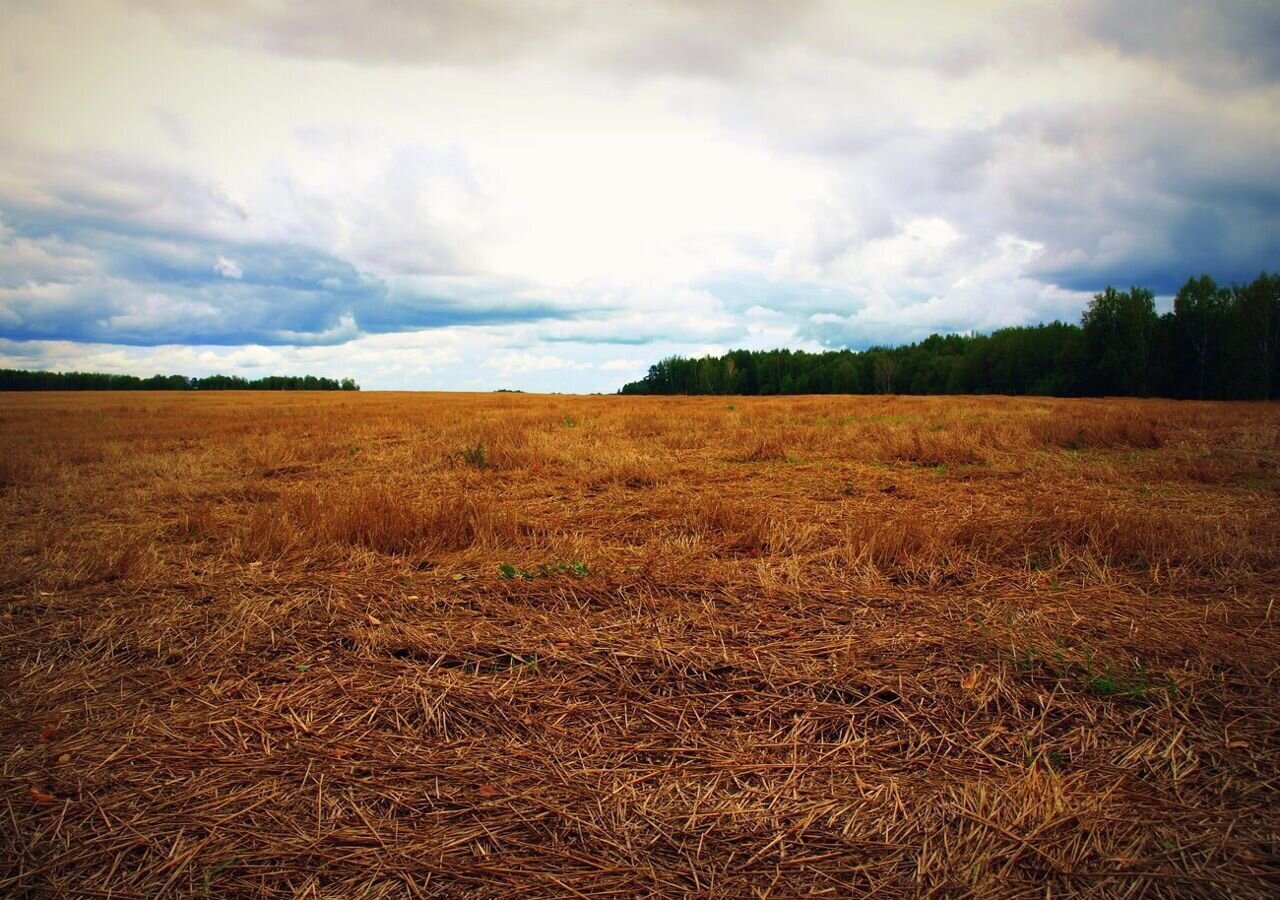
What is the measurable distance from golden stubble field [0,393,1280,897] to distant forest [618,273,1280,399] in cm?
6702

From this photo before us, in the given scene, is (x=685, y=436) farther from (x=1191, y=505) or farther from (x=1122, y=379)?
(x=1122, y=379)

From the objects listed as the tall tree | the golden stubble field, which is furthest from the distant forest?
the golden stubble field

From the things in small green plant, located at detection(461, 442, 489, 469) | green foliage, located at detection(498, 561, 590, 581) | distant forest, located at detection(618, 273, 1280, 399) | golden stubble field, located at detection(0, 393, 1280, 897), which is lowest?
golden stubble field, located at detection(0, 393, 1280, 897)

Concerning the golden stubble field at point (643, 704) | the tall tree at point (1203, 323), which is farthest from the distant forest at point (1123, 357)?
the golden stubble field at point (643, 704)

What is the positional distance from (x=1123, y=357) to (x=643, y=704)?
3245 inches

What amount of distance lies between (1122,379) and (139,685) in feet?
274

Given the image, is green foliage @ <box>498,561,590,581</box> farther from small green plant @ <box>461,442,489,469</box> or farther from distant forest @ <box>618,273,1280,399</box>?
distant forest @ <box>618,273,1280,399</box>

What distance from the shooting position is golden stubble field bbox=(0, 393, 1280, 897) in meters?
2.18

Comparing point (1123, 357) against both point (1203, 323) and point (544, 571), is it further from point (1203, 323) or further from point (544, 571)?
point (544, 571)

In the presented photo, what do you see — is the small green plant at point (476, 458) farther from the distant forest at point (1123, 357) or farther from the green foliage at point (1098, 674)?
the distant forest at point (1123, 357)

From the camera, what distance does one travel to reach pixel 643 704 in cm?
311

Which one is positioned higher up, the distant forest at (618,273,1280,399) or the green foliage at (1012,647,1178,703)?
the distant forest at (618,273,1280,399)

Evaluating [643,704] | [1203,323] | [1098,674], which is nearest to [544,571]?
[643,704]

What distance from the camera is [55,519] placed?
289 inches
